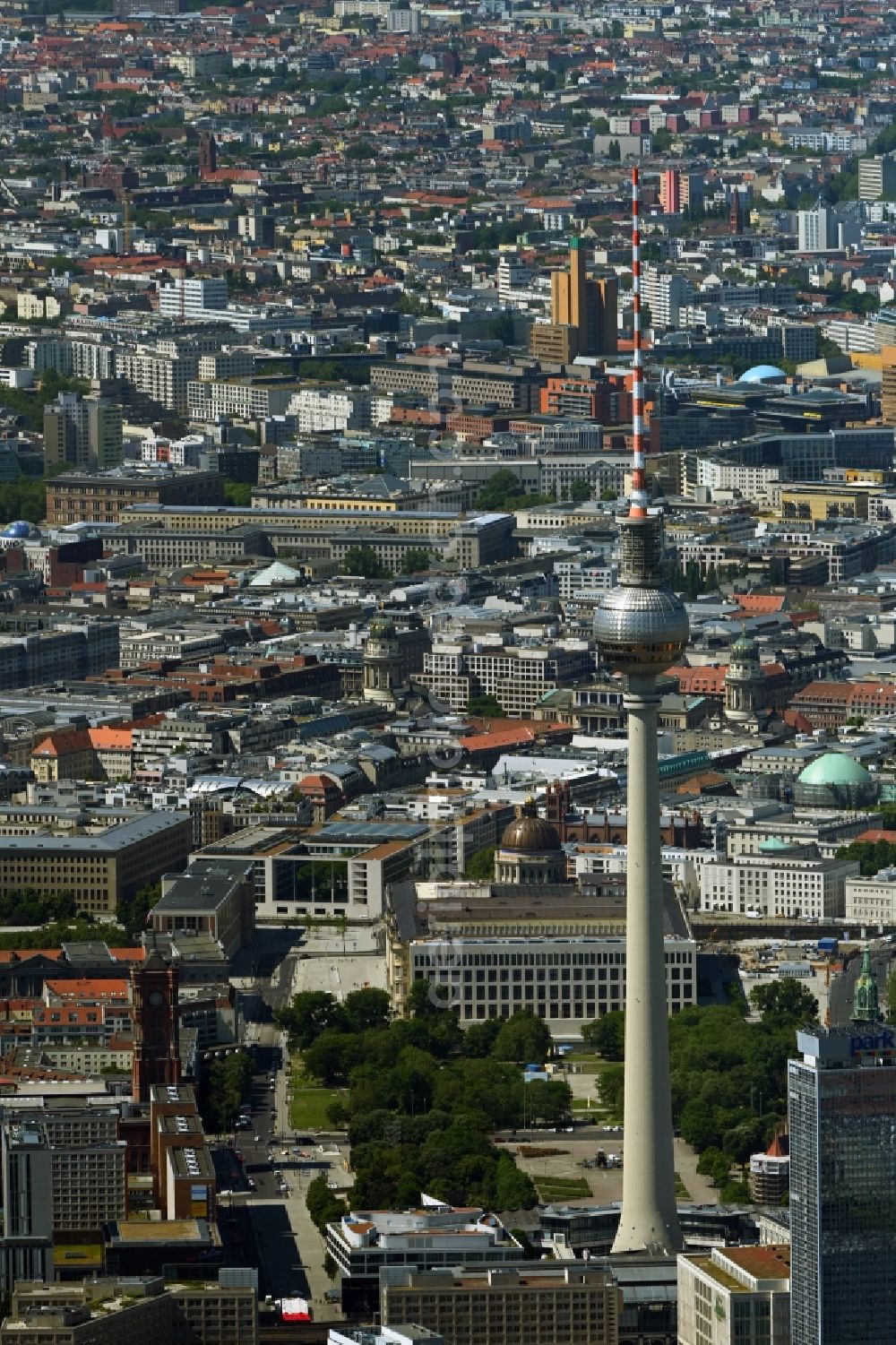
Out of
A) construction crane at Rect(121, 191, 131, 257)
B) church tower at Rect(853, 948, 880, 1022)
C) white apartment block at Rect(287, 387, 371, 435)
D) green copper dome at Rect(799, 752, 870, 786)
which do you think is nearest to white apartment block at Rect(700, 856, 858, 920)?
green copper dome at Rect(799, 752, 870, 786)

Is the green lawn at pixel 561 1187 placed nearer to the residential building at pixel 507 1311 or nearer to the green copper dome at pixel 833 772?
the residential building at pixel 507 1311

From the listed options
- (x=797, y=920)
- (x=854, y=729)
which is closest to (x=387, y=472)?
(x=854, y=729)

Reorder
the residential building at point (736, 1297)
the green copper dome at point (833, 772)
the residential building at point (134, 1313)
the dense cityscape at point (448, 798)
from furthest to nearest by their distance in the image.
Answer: the green copper dome at point (833, 772) < the dense cityscape at point (448, 798) < the residential building at point (736, 1297) < the residential building at point (134, 1313)

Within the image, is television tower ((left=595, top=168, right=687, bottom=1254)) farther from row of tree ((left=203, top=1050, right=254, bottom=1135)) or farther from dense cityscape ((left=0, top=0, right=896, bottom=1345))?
row of tree ((left=203, top=1050, right=254, bottom=1135))

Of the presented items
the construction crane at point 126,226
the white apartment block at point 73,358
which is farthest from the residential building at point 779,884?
the construction crane at point 126,226

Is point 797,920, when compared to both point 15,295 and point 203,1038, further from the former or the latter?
point 15,295
